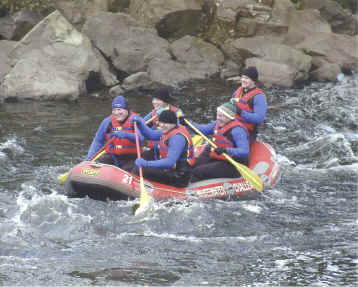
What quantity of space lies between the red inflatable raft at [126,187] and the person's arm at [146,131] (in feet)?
2.05

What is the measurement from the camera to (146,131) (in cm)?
838

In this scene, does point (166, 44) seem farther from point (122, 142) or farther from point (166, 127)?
point (166, 127)

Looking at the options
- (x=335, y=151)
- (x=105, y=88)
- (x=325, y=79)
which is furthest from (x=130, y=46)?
(x=335, y=151)

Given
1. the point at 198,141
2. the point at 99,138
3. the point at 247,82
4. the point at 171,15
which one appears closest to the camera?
the point at 99,138

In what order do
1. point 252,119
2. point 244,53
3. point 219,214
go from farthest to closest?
point 244,53 → point 252,119 → point 219,214

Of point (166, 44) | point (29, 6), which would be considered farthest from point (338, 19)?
point (29, 6)

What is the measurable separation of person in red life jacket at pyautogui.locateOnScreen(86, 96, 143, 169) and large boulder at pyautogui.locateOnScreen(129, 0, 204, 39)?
849 cm

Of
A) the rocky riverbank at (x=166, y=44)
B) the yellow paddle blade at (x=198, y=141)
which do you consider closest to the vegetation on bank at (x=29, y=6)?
the rocky riverbank at (x=166, y=44)

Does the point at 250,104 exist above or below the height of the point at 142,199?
above

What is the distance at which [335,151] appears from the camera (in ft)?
35.4

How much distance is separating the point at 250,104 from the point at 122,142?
1.87 m

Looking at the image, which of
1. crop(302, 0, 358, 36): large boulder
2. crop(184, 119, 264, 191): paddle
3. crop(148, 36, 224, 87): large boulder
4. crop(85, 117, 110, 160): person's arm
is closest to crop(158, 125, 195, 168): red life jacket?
crop(184, 119, 264, 191): paddle

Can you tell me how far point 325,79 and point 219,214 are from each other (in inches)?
329

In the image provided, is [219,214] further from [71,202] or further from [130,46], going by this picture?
[130,46]
